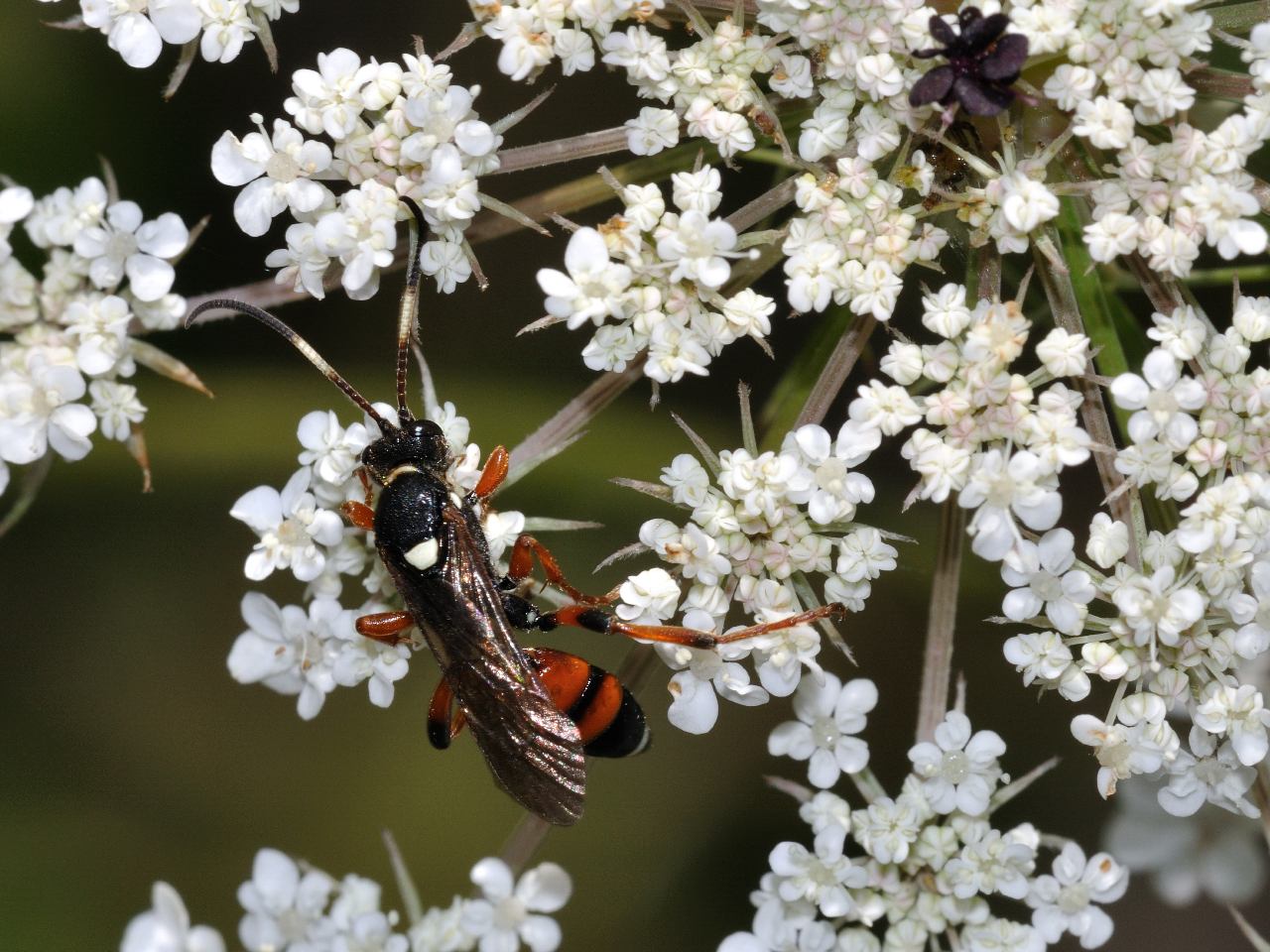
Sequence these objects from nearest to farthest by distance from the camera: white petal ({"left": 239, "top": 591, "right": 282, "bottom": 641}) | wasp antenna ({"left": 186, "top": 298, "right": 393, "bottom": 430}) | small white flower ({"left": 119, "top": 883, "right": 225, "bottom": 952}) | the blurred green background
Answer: small white flower ({"left": 119, "top": 883, "right": 225, "bottom": 952}), wasp antenna ({"left": 186, "top": 298, "right": 393, "bottom": 430}), white petal ({"left": 239, "top": 591, "right": 282, "bottom": 641}), the blurred green background

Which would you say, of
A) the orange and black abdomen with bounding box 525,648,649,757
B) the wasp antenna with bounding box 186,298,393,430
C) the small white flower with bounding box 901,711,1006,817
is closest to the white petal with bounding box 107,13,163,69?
the wasp antenna with bounding box 186,298,393,430

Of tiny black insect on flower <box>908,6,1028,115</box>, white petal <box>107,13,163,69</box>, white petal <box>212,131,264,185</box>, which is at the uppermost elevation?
white petal <box>107,13,163,69</box>

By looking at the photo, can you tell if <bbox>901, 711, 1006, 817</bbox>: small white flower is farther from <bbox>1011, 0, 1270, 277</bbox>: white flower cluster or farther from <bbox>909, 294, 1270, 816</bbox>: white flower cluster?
<bbox>1011, 0, 1270, 277</bbox>: white flower cluster

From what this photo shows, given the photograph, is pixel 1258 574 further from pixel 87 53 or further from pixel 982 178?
pixel 87 53

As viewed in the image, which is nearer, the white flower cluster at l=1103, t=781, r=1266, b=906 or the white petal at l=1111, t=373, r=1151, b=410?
the white petal at l=1111, t=373, r=1151, b=410

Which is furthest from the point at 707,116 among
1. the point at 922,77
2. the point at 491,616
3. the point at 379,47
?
the point at 379,47
